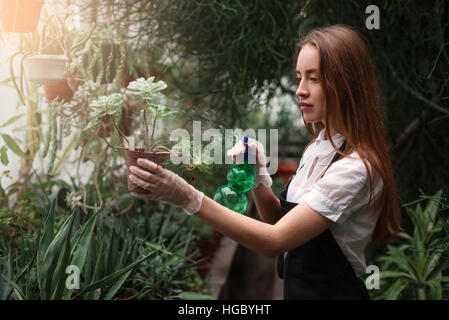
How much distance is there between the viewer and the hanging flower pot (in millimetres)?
1911

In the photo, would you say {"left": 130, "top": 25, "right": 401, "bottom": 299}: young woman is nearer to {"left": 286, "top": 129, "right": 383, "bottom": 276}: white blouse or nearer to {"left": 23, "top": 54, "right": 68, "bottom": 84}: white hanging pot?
{"left": 286, "top": 129, "right": 383, "bottom": 276}: white blouse

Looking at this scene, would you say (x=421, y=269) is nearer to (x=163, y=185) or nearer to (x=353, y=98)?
(x=353, y=98)

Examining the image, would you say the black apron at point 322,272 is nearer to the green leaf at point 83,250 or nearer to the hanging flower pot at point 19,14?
the green leaf at point 83,250

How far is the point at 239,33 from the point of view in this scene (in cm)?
251

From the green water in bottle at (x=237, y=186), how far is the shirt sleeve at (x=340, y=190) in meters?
0.21

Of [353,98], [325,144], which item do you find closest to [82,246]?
[325,144]

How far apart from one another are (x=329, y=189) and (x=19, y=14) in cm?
146

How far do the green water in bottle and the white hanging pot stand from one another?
1.09m

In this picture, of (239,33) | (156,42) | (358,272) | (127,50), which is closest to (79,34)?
(127,50)

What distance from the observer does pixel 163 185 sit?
1194mm

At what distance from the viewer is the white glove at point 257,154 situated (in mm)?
1435

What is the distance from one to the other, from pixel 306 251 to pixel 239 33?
4.73ft

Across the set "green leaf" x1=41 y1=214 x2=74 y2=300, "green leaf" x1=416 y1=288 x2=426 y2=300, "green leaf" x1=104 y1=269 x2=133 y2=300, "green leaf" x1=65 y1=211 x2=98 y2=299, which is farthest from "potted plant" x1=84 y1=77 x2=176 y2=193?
"green leaf" x1=416 y1=288 x2=426 y2=300
